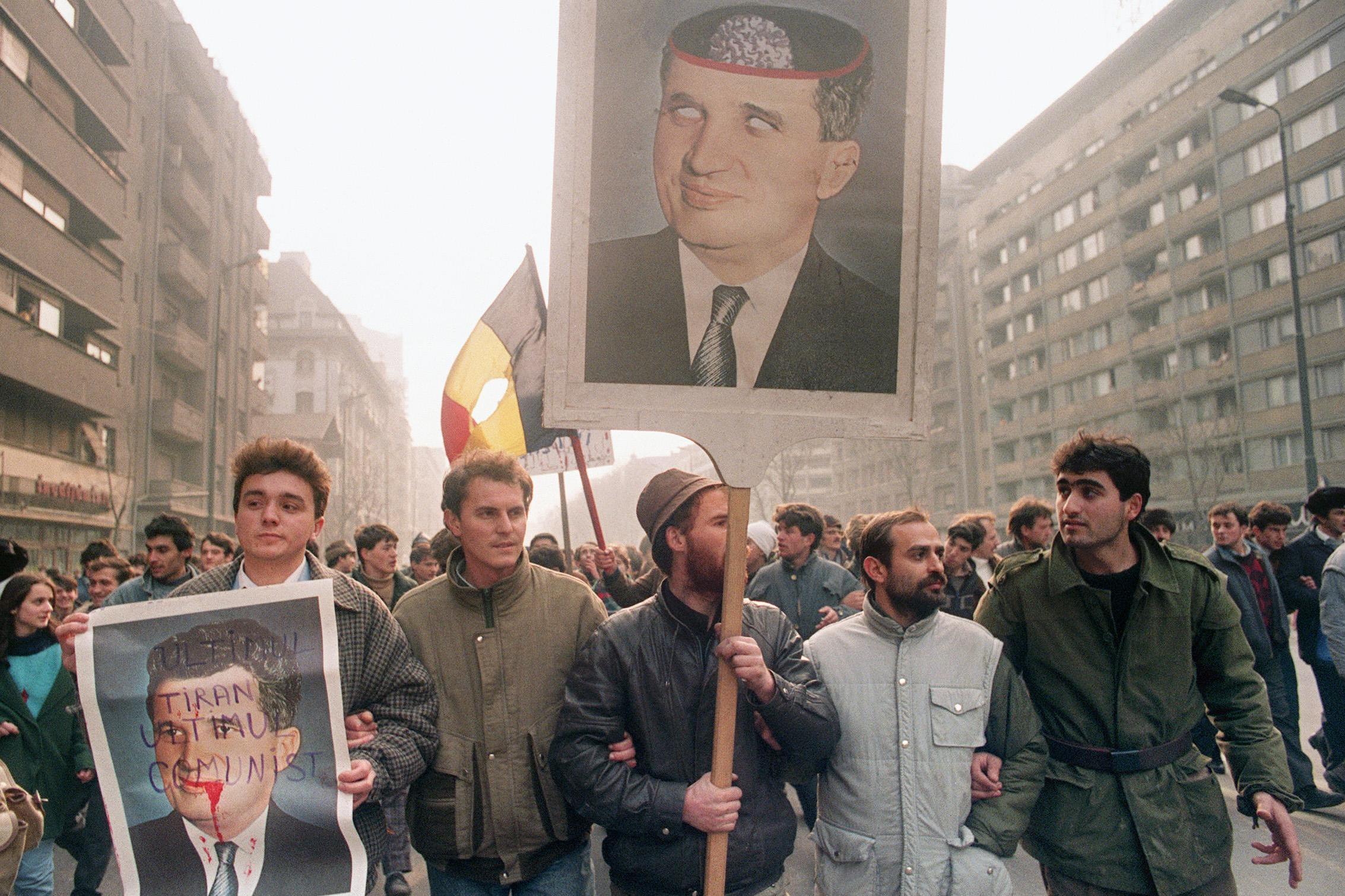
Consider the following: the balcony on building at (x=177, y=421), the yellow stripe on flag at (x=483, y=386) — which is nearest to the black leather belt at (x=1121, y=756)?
the yellow stripe on flag at (x=483, y=386)

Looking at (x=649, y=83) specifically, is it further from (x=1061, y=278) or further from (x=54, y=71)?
(x=1061, y=278)

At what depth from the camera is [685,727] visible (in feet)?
9.52

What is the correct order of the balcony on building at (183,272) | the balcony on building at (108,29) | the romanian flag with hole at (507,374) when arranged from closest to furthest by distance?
the romanian flag with hole at (507,374) → the balcony on building at (108,29) → the balcony on building at (183,272)

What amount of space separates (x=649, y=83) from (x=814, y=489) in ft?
337

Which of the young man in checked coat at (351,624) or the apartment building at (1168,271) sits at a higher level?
the apartment building at (1168,271)

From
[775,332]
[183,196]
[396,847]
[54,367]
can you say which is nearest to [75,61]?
[54,367]

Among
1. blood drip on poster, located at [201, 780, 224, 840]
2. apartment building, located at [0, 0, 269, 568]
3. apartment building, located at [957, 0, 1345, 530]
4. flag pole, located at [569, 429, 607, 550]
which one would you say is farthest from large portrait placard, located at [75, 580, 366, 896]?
apartment building, located at [957, 0, 1345, 530]

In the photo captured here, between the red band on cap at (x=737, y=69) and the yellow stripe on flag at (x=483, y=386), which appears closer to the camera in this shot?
the red band on cap at (x=737, y=69)

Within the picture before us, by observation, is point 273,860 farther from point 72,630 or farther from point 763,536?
point 763,536

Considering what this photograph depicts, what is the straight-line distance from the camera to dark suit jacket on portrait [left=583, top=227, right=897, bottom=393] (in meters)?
2.64

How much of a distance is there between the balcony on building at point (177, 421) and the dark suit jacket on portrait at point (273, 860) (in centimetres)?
3654

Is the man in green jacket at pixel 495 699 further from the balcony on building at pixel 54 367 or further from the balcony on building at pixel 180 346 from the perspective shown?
the balcony on building at pixel 180 346

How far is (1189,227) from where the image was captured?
45.7m

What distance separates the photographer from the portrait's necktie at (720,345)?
2.71 m
